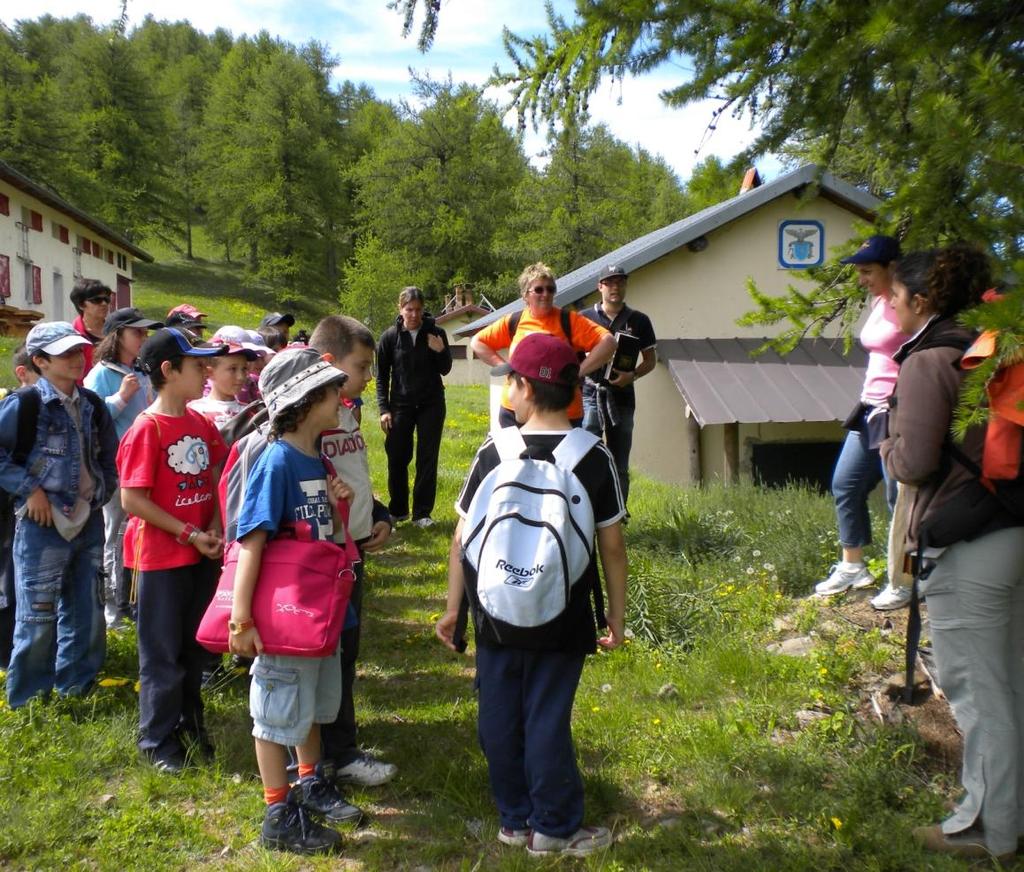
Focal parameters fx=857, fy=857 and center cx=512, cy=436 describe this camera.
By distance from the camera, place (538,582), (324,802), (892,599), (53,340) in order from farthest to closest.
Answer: (892,599) → (53,340) → (324,802) → (538,582)

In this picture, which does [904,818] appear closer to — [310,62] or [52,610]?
[52,610]

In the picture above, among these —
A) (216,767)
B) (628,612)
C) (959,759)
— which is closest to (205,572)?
(216,767)

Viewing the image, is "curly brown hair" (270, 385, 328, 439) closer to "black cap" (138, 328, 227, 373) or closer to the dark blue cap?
"black cap" (138, 328, 227, 373)

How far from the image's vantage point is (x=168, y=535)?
12.0 feet

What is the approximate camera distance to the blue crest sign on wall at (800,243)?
38.1ft

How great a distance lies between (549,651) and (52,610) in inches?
104

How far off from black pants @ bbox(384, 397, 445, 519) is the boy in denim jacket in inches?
145

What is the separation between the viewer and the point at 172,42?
93750 millimetres

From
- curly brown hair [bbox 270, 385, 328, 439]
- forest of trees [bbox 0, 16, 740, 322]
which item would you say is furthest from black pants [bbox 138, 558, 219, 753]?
forest of trees [bbox 0, 16, 740, 322]

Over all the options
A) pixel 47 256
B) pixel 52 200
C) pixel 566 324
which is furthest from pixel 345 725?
pixel 47 256

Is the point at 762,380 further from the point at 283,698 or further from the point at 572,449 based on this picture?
the point at 283,698

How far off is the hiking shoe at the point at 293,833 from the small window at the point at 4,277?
26.5 meters

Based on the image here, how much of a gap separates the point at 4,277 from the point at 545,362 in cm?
2743

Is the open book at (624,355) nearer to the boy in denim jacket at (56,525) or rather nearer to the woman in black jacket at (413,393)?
the woman in black jacket at (413,393)
